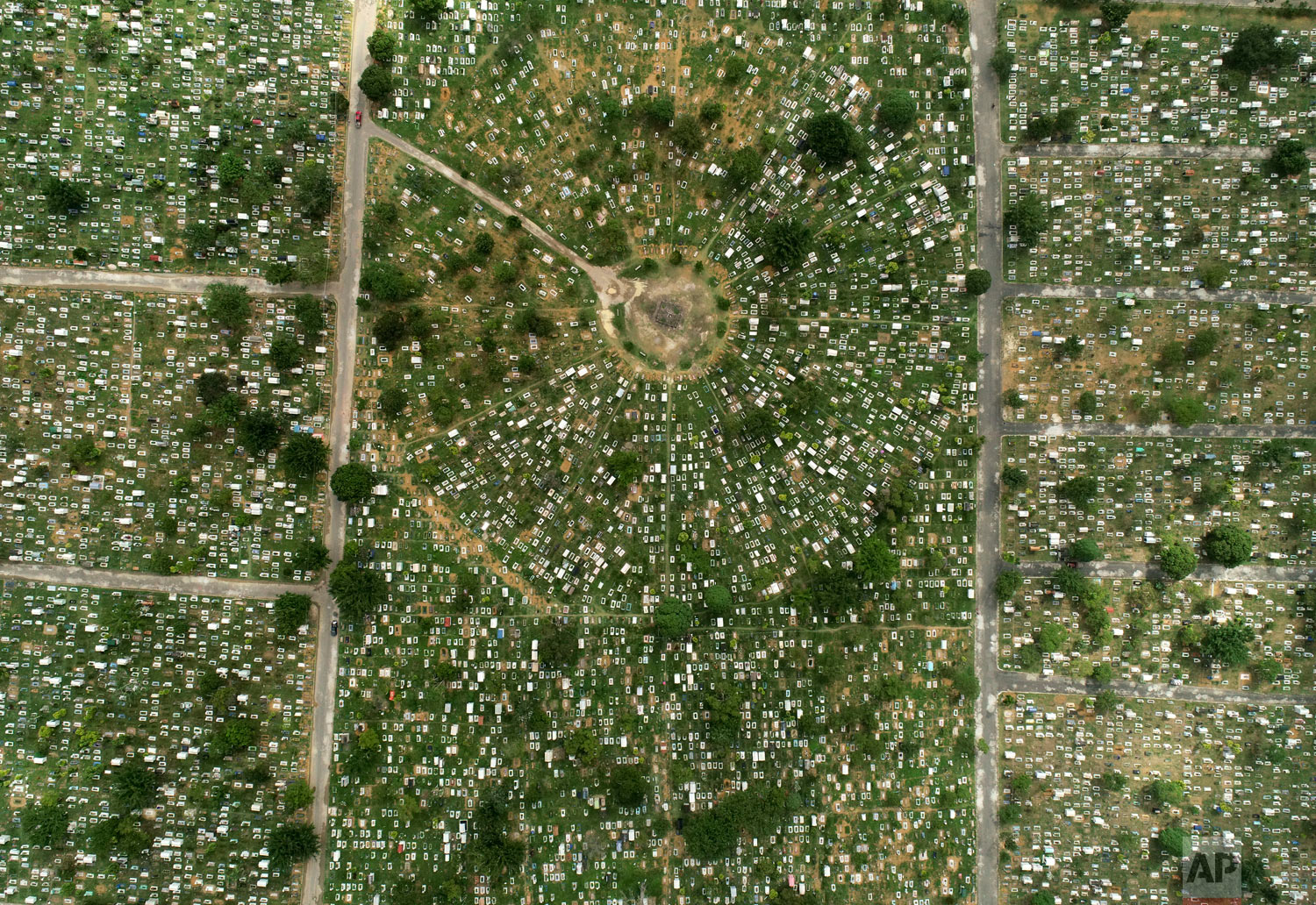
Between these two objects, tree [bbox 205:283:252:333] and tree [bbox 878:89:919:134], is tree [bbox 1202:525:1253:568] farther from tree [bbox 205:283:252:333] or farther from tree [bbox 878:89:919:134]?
tree [bbox 205:283:252:333]

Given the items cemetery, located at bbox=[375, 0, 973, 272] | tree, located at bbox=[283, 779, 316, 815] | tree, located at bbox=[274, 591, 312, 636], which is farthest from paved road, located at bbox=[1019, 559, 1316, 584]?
tree, located at bbox=[283, 779, 316, 815]

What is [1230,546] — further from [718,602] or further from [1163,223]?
[718,602]

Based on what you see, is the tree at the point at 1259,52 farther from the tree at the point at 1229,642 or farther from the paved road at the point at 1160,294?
the tree at the point at 1229,642

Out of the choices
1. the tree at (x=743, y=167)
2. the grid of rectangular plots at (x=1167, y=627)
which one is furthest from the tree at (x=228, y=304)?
the grid of rectangular plots at (x=1167, y=627)

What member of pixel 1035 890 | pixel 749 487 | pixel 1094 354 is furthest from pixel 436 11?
pixel 1035 890

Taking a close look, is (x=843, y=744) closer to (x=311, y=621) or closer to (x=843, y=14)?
(x=311, y=621)

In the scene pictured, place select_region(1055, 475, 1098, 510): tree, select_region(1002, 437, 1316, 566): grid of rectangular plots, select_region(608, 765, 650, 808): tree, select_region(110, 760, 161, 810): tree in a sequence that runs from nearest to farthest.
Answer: select_region(110, 760, 161, 810): tree, select_region(608, 765, 650, 808): tree, select_region(1055, 475, 1098, 510): tree, select_region(1002, 437, 1316, 566): grid of rectangular plots
